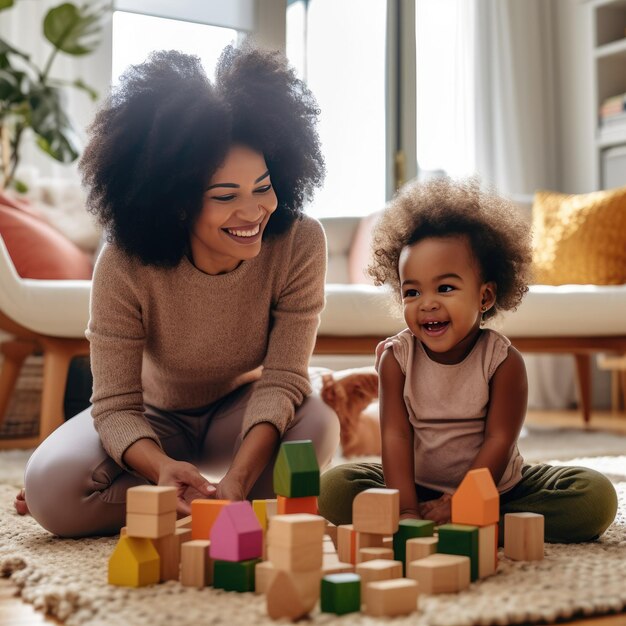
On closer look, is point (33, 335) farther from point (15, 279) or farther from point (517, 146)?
point (517, 146)

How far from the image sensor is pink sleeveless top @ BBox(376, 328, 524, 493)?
1.27 m

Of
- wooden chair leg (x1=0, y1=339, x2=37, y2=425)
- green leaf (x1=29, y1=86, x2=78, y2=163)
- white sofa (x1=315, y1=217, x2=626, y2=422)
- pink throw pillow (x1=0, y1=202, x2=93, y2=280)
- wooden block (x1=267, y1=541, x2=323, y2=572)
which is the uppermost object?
green leaf (x1=29, y1=86, x2=78, y2=163)

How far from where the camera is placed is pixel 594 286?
271cm

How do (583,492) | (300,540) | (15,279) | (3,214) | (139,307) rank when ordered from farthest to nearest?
(3,214), (15,279), (139,307), (583,492), (300,540)

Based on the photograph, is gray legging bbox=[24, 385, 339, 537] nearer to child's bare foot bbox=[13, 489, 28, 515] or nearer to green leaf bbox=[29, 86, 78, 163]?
child's bare foot bbox=[13, 489, 28, 515]

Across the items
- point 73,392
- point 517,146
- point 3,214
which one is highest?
point 517,146

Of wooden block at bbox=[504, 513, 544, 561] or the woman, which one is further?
the woman

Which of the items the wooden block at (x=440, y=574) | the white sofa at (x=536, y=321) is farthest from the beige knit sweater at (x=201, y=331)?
the white sofa at (x=536, y=321)

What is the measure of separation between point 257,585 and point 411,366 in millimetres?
482

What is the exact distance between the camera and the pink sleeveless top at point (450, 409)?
1.27 metres

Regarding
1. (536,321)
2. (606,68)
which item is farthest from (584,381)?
(606,68)

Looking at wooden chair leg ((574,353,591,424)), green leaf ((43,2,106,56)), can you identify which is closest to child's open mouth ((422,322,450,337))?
wooden chair leg ((574,353,591,424))

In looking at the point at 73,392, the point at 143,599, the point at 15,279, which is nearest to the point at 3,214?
the point at 15,279

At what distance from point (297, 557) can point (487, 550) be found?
287 millimetres
